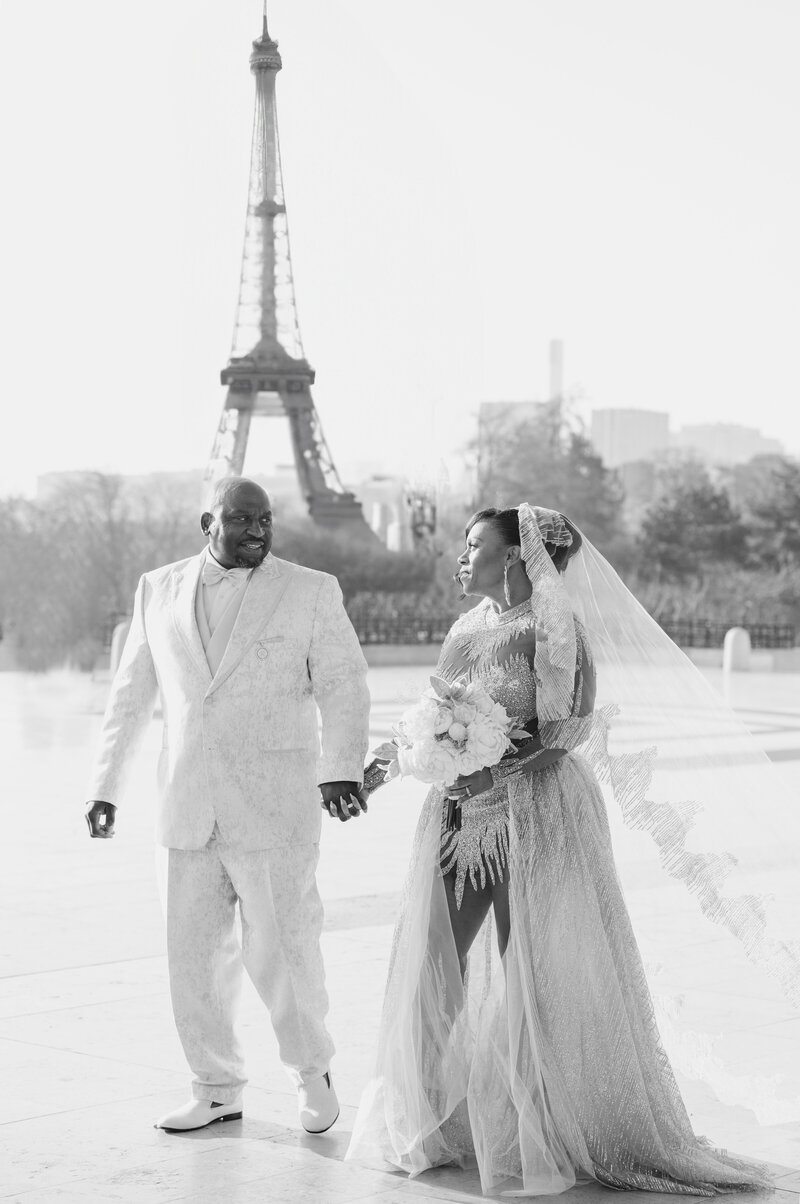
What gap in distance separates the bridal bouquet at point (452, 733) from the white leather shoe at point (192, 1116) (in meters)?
0.95

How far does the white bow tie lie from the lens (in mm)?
4078

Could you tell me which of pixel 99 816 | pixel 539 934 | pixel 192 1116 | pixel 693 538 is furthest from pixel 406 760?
pixel 693 538

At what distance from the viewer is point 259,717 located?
3971mm

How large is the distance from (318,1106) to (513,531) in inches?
56.4

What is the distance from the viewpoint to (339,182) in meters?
37.0

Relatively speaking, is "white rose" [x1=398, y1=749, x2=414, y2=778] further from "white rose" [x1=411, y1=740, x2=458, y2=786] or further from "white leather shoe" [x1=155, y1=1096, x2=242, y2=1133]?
"white leather shoe" [x1=155, y1=1096, x2=242, y2=1133]

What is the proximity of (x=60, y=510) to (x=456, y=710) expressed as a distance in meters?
31.3

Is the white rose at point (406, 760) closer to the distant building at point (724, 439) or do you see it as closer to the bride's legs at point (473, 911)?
the bride's legs at point (473, 911)

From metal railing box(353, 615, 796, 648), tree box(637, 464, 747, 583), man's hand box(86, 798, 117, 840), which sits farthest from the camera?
tree box(637, 464, 747, 583)

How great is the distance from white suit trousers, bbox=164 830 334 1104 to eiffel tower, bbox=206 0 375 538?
32.0 meters

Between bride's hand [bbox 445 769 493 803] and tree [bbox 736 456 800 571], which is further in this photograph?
tree [bbox 736 456 800 571]

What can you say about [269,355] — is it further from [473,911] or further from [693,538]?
[473,911]

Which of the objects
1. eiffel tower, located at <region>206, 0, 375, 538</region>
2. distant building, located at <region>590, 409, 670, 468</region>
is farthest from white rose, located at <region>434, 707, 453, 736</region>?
distant building, located at <region>590, 409, 670, 468</region>

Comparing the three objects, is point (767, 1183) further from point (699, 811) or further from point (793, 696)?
point (793, 696)
